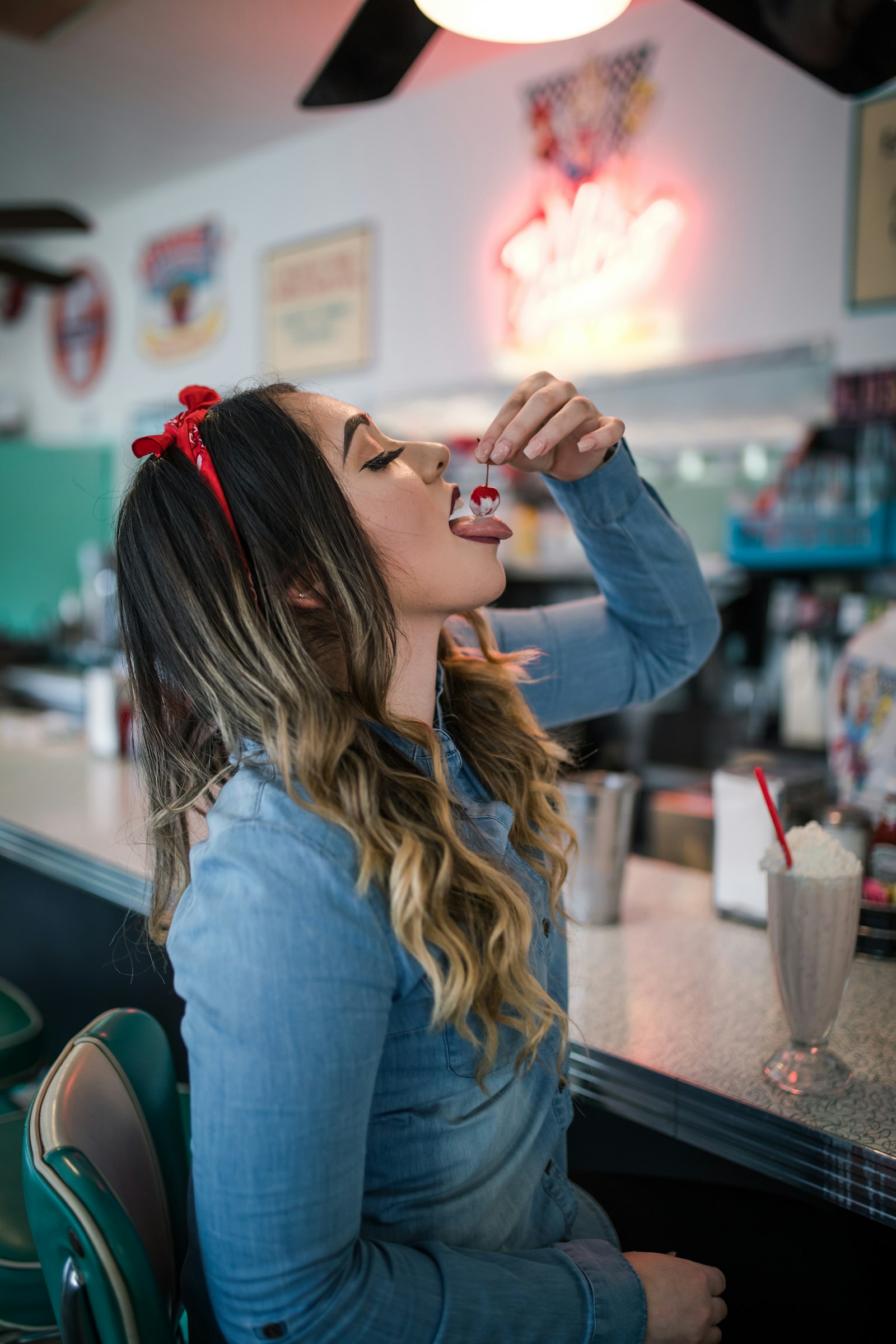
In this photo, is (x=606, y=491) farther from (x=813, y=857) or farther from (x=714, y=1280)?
(x=714, y=1280)

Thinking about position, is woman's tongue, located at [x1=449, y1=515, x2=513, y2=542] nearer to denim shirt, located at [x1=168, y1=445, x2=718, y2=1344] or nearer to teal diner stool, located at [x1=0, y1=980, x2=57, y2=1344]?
denim shirt, located at [x1=168, y1=445, x2=718, y2=1344]

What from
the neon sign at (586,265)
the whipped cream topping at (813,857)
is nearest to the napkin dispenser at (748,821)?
the whipped cream topping at (813,857)

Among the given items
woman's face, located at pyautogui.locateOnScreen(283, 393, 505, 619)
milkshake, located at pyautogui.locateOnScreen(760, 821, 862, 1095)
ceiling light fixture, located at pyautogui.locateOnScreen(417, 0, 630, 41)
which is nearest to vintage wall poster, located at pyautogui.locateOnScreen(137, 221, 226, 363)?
ceiling light fixture, located at pyautogui.locateOnScreen(417, 0, 630, 41)

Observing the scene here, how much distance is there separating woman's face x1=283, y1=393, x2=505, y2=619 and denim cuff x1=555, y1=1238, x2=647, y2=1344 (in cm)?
66

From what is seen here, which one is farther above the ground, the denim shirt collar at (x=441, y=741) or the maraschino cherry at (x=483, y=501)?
the maraschino cherry at (x=483, y=501)

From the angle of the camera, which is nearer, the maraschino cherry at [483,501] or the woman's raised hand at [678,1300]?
the woman's raised hand at [678,1300]

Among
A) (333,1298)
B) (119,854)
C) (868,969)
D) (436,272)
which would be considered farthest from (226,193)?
(333,1298)

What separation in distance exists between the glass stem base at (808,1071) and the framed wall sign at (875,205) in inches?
110

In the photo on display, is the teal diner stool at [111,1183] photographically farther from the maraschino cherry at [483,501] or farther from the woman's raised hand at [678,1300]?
the maraschino cherry at [483,501]

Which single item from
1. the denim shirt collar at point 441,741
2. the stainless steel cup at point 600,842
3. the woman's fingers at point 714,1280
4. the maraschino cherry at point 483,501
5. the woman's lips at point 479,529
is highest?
the maraschino cherry at point 483,501

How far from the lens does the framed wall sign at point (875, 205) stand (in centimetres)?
315

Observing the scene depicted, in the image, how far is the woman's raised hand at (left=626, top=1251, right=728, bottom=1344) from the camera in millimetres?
929

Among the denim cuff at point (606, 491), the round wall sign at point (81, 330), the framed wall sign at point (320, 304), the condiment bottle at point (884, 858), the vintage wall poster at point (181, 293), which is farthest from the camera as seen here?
the round wall sign at point (81, 330)

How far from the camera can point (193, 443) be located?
3.31 feet
